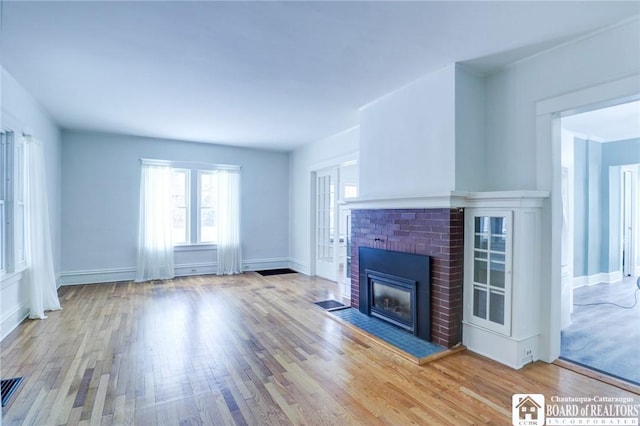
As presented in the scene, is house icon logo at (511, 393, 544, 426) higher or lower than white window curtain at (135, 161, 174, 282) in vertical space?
lower

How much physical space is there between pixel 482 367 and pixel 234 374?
2057 millimetres

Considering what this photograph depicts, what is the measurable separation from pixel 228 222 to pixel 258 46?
4506 mm

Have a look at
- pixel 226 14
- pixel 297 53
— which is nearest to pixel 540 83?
pixel 297 53

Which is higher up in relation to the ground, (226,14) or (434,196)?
(226,14)

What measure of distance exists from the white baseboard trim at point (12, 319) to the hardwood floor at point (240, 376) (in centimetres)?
8

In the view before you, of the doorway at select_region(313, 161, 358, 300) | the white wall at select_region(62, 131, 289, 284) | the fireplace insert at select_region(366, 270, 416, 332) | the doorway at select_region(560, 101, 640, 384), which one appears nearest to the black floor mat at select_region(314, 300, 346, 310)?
the fireplace insert at select_region(366, 270, 416, 332)

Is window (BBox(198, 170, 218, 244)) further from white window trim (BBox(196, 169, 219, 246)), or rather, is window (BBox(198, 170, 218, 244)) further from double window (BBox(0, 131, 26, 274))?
double window (BBox(0, 131, 26, 274))

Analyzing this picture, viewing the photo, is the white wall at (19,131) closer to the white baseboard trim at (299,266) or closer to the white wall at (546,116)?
the white baseboard trim at (299,266)

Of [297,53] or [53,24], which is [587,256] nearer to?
[297,53]

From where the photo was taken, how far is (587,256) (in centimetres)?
571

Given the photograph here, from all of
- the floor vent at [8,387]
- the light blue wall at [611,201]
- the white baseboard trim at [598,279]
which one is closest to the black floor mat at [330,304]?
the floor vent at [8,387]

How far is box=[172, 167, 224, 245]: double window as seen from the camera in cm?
649

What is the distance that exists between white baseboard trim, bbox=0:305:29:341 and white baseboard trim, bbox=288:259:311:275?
4306mm

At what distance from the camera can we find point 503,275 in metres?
2.85
